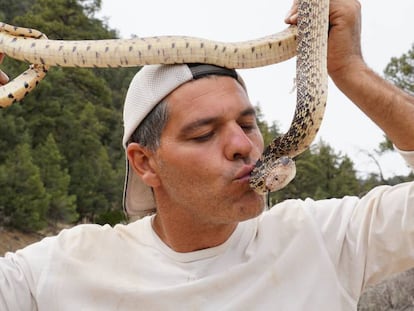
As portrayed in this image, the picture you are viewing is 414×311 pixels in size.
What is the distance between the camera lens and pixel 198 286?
10.3 feet

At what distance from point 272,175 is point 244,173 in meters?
0.18

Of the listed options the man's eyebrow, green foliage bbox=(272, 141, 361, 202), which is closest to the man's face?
the man's eyebrow

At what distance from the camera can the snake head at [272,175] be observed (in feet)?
9.59

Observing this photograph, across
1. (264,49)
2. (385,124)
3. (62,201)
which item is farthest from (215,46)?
(62,201)

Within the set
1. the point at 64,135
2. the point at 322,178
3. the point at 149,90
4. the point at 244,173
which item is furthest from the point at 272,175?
the point at 64,135

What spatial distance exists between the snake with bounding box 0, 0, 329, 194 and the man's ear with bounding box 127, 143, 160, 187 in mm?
456

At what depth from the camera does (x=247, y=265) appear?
10.4 feet

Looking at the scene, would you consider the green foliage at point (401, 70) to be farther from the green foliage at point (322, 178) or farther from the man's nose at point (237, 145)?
the man's nose at point (237, 145)

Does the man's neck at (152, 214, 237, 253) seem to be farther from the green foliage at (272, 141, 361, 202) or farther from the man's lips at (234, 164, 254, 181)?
the green foliage at (272, 141, 361, 202)

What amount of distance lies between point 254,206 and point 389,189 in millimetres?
654

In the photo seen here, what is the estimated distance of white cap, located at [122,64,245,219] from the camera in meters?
3.29

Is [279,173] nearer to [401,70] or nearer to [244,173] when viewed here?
[244,173]

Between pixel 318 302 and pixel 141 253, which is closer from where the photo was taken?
pixel 318 302

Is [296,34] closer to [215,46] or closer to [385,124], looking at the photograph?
[215,46]
